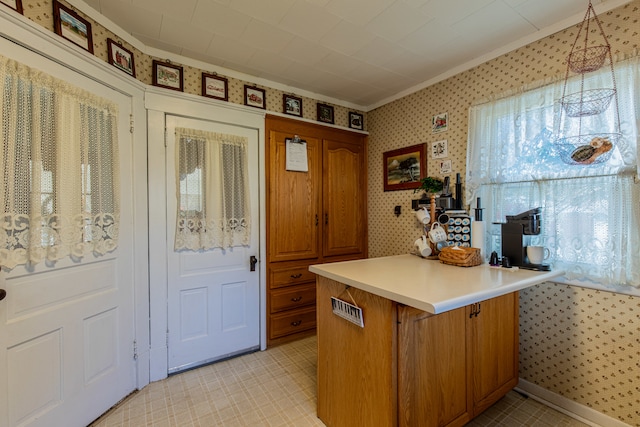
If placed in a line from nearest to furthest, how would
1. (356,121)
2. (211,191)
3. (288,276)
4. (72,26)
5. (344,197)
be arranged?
1. (72,26)
2. (211,191)
3. (288,276)
4. (344,197)
5. (356,121)

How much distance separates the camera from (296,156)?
2.84 metres

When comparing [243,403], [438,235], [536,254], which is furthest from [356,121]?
[243,403]

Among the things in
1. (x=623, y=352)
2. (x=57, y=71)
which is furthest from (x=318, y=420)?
(x=57, y=71)

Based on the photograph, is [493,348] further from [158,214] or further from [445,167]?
[158,214]

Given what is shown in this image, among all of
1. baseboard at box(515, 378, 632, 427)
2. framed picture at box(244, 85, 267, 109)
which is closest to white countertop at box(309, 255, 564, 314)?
baseboard at box(515, 378, 632, 427)

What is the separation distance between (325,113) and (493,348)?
103 inches

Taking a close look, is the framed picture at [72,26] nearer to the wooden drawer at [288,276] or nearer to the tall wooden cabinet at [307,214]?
the tall wooden cabinet at [307,214]

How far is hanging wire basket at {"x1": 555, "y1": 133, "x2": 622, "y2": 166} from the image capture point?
157cm

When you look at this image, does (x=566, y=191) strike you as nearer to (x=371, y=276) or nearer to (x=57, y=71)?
(x=371, y=276)

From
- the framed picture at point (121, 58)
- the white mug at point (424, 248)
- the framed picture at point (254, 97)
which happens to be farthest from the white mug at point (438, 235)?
the framed picture at point (121, 58)

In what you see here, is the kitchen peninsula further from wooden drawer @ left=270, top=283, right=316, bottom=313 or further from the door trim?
the door trim

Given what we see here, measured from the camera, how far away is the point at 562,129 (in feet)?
5.82

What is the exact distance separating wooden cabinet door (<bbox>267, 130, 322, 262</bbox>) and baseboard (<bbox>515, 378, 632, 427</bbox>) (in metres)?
2.01

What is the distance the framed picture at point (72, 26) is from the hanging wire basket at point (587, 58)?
2936 mm
